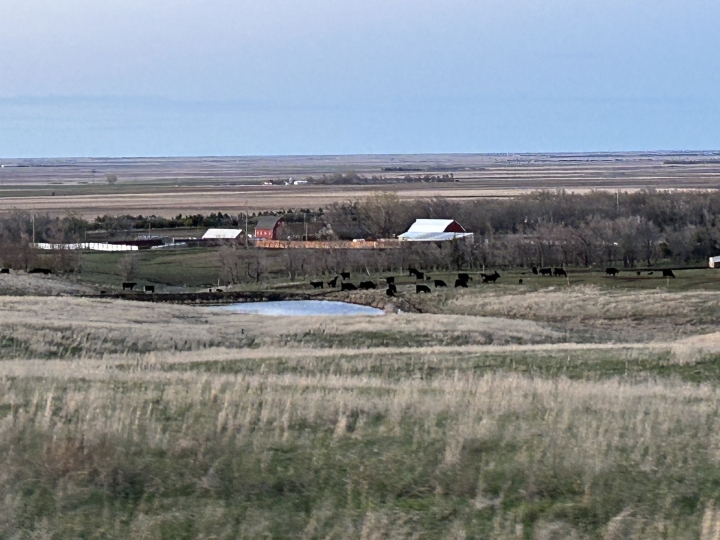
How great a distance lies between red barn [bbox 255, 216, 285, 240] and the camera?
95.1 metres

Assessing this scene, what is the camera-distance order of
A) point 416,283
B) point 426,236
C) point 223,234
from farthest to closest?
point 223,234
point 426,236
point 416,283

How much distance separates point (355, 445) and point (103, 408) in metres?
2.87

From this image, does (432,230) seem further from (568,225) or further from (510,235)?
(568,225)

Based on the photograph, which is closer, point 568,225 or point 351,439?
point 351,439

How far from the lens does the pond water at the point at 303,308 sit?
4747 cm

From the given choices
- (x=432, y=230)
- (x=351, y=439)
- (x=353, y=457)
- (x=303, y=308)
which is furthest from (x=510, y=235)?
(x=353, y=457)

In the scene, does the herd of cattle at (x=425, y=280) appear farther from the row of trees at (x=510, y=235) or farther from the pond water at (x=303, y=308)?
the row of trees at (x=510, y=235)

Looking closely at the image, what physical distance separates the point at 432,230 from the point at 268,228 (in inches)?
614

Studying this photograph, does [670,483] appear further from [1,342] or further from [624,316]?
[624,316]

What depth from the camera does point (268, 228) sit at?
9562cm

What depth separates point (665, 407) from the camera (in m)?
10.4

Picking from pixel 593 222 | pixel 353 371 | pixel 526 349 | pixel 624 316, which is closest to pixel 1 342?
pixel 353 371

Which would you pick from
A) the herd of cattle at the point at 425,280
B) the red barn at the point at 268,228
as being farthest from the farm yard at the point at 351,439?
the red barn at the point at 268,228

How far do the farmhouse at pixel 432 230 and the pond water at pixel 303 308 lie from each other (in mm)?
35729
